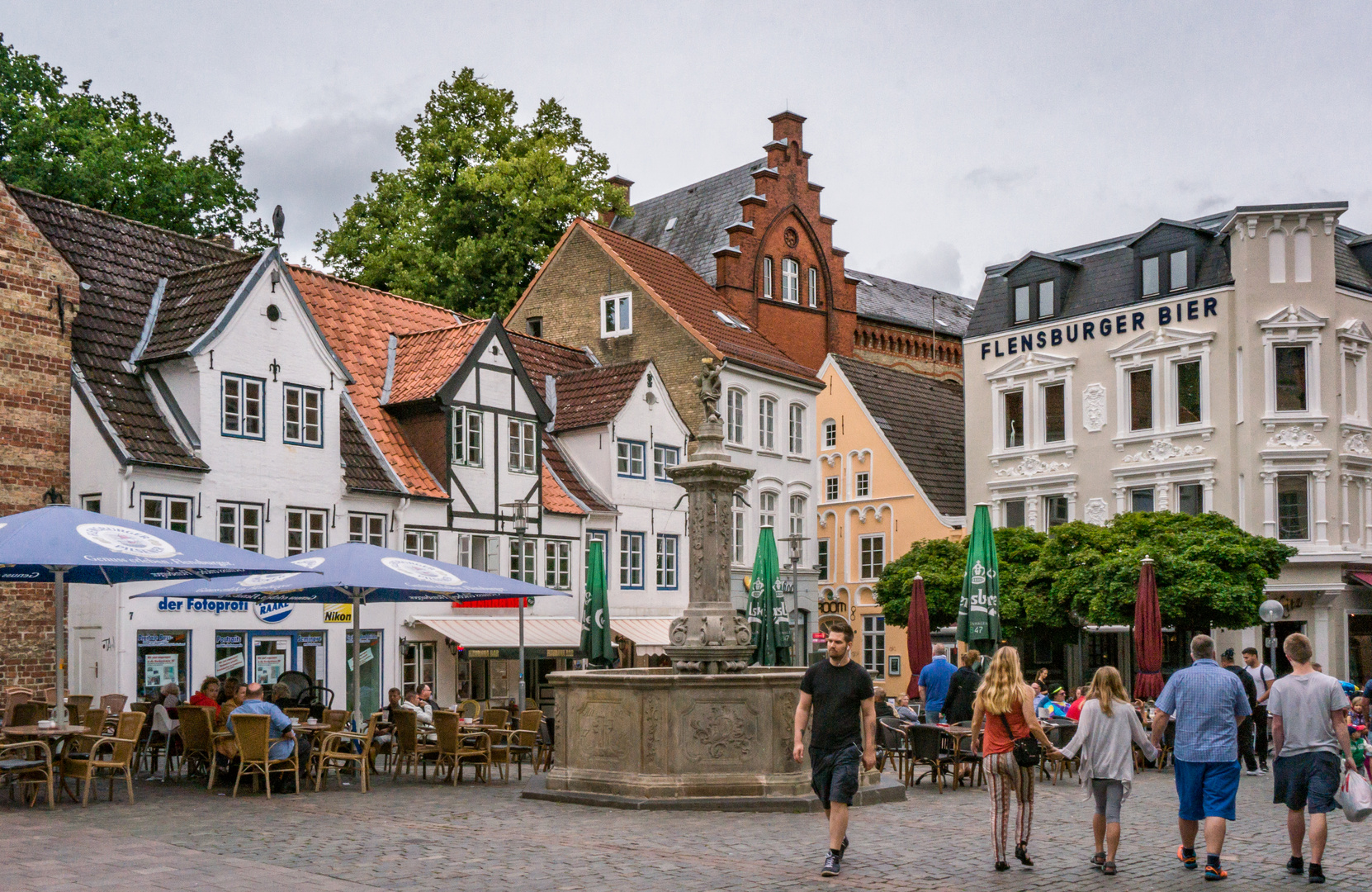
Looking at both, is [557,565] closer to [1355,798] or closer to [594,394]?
[594,394]

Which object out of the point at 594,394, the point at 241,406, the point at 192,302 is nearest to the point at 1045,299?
the point at 594,394

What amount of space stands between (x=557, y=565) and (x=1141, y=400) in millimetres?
16725

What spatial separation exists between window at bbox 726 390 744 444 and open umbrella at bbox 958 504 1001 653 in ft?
48.5

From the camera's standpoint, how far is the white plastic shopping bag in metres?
11.1

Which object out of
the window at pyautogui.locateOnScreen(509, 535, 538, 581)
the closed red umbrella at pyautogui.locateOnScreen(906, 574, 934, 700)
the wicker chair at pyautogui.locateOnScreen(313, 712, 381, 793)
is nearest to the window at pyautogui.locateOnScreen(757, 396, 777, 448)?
the window at pyautogui.locateOnScreen(509, 535, 538, 581)

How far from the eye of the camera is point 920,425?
47.6m

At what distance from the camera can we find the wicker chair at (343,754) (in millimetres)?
17109

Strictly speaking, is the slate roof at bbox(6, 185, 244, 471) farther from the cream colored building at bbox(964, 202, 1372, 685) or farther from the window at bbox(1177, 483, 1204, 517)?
the window at bbox(1177, 483, 1204, 517)

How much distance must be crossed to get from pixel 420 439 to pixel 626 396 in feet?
20.7

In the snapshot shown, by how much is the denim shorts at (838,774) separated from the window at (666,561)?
25.7 meters

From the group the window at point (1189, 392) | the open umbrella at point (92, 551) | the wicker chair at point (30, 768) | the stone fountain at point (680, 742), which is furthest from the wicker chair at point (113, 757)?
the window at point (1189, 392)

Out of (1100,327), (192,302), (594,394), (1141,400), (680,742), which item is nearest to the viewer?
(680,742)

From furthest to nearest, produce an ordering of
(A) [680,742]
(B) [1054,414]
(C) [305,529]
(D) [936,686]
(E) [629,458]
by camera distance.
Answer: (B) [1054,414] < (E) [629,458] < (C) [305,529] < (D) [936,686] < (A) [680,742]

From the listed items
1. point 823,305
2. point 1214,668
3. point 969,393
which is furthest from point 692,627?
point 823,305
